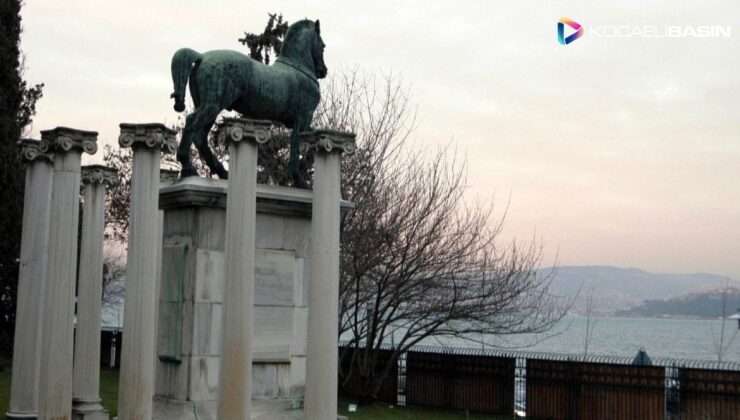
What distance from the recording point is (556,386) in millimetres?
22109

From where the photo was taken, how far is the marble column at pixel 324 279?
11016 mm

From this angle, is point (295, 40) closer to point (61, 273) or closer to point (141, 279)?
point (141, 279)

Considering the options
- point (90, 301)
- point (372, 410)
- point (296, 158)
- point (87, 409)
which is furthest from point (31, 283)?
point (372, 410)

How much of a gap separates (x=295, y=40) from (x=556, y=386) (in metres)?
13.0

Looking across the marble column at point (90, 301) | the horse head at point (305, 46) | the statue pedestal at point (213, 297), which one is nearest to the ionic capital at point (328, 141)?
the statue pedestal at point (213, 297)

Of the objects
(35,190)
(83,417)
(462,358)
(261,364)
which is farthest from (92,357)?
(462,358)

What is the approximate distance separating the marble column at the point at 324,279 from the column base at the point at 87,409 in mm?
4686

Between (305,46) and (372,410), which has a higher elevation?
(305,46)

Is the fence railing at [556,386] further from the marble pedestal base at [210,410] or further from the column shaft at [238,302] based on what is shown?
the column shaft at [238,302]

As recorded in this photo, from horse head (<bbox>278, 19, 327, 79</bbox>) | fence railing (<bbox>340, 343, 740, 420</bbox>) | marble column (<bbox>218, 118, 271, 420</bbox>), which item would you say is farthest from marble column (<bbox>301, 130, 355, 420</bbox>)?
fence railing (<bbox>340, 343, 740, 420</bbox>)

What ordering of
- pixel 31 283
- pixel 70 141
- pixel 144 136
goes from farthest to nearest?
pixel 31 283 → pixel 70 141 → pixel 144 136

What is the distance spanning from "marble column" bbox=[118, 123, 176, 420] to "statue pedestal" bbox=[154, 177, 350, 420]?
28cm

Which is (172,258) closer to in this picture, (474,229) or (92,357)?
(92,357)

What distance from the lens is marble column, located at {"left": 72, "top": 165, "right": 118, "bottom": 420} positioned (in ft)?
43.7
